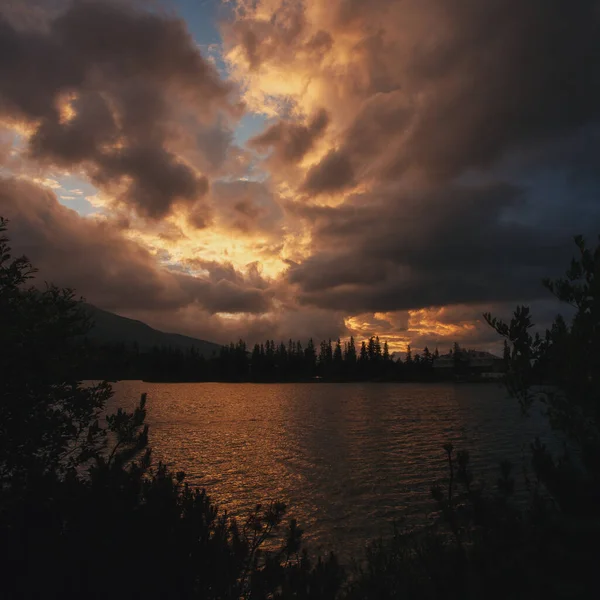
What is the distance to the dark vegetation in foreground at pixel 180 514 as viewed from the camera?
757 centimetres

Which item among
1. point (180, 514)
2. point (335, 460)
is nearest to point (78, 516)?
point (180, 514)

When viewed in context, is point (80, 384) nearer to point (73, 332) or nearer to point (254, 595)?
point (73, 332)

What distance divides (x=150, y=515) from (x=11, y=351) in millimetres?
4241

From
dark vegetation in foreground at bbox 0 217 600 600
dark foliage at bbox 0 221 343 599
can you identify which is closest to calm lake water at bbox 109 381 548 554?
dark vegetation in foreground at bbox 0 217 600 600

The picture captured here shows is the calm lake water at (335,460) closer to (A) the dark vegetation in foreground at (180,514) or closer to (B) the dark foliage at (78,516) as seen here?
(A) the dark vegetation in foreground at (180,514)

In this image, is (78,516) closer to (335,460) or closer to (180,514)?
(180,514)

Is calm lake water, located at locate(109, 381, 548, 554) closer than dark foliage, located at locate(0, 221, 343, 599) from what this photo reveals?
No

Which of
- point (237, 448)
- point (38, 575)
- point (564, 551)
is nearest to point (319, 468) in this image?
point (237, 448)

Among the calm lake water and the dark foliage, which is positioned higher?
the dark foliage

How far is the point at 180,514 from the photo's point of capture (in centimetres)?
938

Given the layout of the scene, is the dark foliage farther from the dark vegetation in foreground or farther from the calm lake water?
the calm lake water

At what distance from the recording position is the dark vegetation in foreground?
7.57m

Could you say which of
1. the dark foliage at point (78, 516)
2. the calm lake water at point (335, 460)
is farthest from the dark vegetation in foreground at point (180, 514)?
the calm lake water at point (335, 460)

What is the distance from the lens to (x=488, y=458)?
1356 inches
